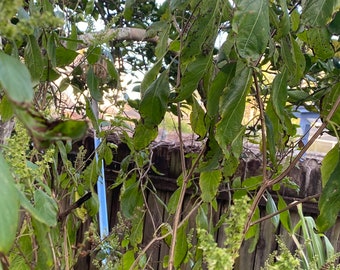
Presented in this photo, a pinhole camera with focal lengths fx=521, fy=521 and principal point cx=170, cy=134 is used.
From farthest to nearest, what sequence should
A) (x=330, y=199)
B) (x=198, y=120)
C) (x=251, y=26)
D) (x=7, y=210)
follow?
(x=198, y=120)
(x=330, y=199)
(x=251, y=26)
(x=7, y=210)

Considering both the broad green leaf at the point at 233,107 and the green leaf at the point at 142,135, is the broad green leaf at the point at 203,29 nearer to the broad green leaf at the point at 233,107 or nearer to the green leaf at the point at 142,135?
the broad green leaf at the point at 233,107

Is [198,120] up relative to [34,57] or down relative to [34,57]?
down

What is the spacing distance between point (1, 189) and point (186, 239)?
811 millimetres

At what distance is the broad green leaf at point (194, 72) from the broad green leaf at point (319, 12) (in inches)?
7.1

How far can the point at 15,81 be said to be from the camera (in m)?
0.35

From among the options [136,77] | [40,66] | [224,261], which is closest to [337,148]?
[224,261]

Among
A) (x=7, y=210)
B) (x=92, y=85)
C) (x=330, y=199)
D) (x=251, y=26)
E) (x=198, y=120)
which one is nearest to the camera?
(x=7, y=210)

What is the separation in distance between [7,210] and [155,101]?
0.57m

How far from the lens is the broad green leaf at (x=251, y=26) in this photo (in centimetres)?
61

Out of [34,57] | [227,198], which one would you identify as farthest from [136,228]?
[227,198]

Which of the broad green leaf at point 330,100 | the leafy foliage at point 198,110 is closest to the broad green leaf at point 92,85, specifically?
the leafy foliage at point 198,110

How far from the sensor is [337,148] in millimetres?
838

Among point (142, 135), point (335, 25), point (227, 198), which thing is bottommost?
point (227, 198)

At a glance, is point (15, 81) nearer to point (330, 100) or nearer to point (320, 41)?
point (320, 41)
